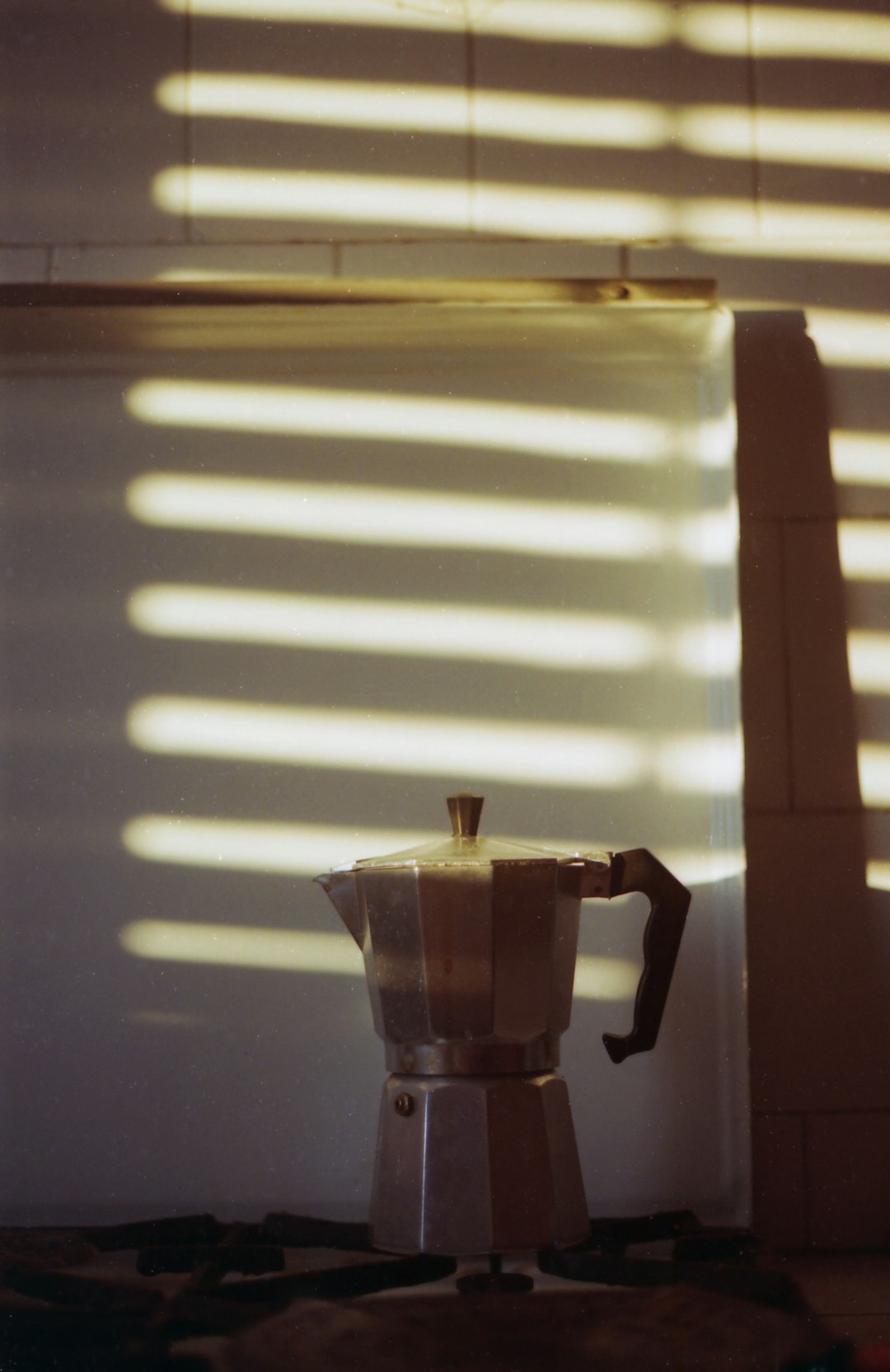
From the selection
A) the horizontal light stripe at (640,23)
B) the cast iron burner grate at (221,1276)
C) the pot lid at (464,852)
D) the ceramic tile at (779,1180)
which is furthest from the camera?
the horizontal light stripe at (640,23)

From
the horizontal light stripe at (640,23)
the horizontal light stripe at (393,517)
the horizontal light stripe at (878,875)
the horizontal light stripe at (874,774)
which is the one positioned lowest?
the horizontal light stripe at (878,875)

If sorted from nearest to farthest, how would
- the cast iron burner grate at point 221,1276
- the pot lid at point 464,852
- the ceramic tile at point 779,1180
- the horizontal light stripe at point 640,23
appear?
the cast iron burner grate at point 221,1276 < the pot lid at point 464,852 < the ceramic tile at point 779,1180 < the horizontal light stripe at point 640,23

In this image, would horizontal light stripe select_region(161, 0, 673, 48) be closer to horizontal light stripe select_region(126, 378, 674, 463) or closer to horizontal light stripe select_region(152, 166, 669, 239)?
horizontal light stripe select_region(152, 166, 669, 239)

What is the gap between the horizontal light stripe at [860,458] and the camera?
2.85 feet

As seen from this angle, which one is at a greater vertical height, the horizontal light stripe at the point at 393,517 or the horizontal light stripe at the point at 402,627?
the horizontal light stripe at the point at 393,517

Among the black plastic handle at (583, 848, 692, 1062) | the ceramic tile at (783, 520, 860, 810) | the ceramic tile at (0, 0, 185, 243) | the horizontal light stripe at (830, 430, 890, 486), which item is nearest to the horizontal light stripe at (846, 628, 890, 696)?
the ceramic tile at (783, 520, 860, 810)

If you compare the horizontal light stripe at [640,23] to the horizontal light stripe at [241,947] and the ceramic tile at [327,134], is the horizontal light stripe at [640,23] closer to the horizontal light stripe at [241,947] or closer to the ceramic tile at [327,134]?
the ceramic tile at [327,134]

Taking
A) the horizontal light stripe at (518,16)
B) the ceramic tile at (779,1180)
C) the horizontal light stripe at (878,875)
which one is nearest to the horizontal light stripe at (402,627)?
the horizontal light stripe at (878,875)

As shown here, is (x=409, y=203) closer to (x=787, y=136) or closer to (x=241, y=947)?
(x=787, y=136)

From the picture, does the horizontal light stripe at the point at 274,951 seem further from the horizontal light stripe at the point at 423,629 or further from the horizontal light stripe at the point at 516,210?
the horizontal light stripe at the point at 516,210

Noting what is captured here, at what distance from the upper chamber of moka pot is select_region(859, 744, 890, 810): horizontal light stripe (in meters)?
0.24

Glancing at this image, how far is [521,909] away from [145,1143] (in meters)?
0.32

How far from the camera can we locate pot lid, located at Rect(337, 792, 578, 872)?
2.22 feet

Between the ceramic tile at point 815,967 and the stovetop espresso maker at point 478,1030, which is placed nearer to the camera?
the stovetop espresso maker at point 478,1030
